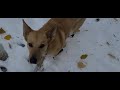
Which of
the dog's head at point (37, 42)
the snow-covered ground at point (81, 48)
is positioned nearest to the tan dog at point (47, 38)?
the dog's head at point (37, 42)

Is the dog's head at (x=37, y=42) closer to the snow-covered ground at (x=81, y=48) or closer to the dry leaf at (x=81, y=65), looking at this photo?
the snow-covered ground at (x=81, y=48)

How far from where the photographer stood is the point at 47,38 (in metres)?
4.89

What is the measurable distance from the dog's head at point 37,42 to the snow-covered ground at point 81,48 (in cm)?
40

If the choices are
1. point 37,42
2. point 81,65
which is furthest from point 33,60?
point 81,65

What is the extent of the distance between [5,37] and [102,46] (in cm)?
178

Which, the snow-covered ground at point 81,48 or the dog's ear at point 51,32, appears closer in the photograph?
the dog's ear at point 51,32

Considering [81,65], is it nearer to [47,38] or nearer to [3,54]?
[47,38]

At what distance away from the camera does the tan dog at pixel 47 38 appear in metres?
4.75

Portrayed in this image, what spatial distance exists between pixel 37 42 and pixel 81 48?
4.03 ft

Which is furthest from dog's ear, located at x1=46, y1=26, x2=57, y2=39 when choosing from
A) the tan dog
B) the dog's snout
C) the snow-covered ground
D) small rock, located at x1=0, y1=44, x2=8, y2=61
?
small rock, located at x1=0, y1=44, x2=8, y2=61

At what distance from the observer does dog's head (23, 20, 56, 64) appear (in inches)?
187

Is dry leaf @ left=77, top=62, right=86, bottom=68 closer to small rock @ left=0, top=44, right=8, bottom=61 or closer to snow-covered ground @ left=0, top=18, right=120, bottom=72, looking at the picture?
snow-covered ground @ left=0, top=18, right=120, bottom=72

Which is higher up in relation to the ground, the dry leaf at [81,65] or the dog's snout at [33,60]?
the dog's snout at [33,60]
